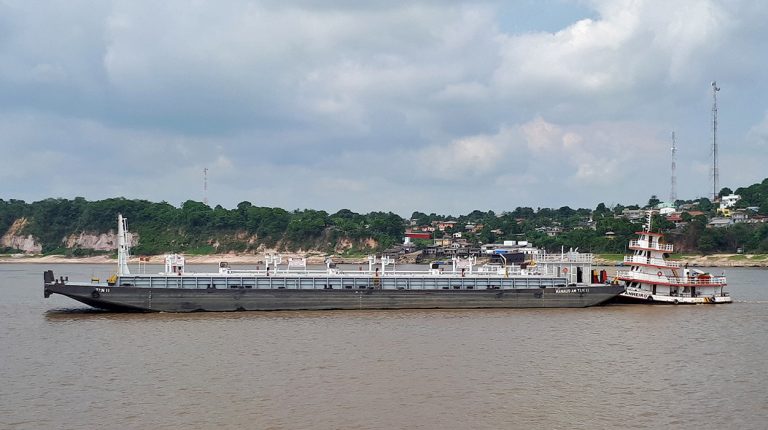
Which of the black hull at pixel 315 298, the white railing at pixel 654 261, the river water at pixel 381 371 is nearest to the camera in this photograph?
the river water at pixel 381 371

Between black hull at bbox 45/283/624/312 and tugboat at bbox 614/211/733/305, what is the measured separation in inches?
158

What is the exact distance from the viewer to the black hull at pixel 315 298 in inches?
2169

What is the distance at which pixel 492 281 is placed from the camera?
62188 mm

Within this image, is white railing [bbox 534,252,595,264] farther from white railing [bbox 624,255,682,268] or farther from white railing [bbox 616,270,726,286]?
white railing [bbox 616,270,726,286]

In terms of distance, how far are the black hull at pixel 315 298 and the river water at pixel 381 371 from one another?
4.80ft

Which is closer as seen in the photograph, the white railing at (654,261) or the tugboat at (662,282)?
the tugboat at (662,282)

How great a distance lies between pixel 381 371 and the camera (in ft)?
Answer: 117

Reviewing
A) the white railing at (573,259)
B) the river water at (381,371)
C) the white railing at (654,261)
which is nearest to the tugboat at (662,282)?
the white railing at (654,261)

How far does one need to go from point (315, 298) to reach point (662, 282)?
3087 cm

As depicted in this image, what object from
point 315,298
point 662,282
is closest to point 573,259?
point 662,282

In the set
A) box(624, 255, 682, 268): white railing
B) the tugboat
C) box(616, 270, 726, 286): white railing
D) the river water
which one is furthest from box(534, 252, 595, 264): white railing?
the river water

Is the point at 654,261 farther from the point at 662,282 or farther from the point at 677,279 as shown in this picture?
the point at 677,279

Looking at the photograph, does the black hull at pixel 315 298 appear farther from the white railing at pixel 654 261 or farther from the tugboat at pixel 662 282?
the white railing at pixel 654 261

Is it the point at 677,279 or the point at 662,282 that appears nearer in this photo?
the point at 662,282
